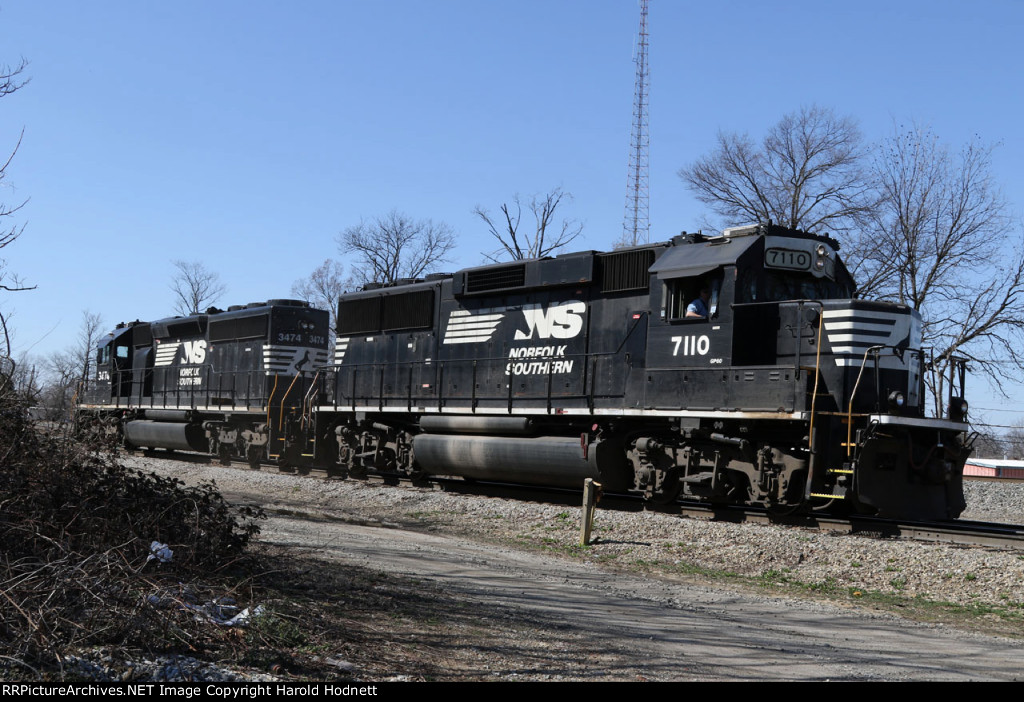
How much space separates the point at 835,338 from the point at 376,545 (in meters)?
6.85

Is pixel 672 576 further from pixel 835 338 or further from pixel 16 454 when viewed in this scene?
pixel 16 454

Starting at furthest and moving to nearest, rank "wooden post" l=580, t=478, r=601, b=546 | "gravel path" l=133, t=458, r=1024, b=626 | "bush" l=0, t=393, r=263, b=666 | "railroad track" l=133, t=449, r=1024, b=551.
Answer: "wooden post" l=580, t=478, r=601, b=546, "railroad track" l=133, t=449, r=1024, b=551, "gravel path" l=133, t=458, r=1024, b=626, "bush" l=0, t=393, r=263, b=666

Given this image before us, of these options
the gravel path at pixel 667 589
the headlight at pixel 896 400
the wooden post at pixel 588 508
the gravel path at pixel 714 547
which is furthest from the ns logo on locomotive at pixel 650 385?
the wooden post at pixel 588 508

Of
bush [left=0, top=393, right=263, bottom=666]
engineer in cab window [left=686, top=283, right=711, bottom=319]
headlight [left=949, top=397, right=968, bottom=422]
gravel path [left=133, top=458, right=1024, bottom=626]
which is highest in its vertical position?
engineer in cab window [left=686, top=283, right=711, bottom=319]

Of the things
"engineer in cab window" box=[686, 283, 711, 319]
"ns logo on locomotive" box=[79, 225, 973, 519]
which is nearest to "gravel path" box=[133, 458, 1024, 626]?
"ns logo on locomotive" box=[79, 225, 973, 519]

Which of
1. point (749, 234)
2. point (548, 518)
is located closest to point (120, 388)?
point (548, 518)

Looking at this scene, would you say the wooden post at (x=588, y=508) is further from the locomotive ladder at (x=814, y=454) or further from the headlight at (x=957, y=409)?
the headlight at (x=957, y=409)

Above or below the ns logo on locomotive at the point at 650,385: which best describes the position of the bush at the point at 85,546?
below

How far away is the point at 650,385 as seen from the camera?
14969 mm

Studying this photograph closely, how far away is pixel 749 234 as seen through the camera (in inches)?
560

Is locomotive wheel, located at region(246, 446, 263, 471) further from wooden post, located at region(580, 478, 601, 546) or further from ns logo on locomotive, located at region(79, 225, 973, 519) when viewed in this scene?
wooden post, located at region(580, 478, 601, 546)

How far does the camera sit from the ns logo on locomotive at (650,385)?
42.6 feet

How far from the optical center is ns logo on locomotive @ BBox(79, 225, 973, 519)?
1299 cm
